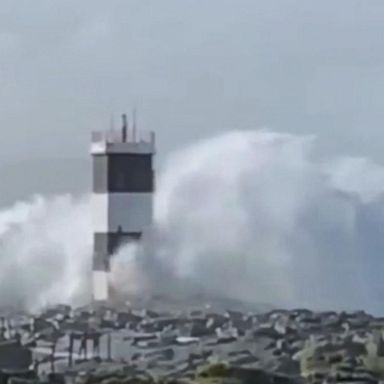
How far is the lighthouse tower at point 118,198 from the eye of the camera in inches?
285

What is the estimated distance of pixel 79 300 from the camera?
728 cm

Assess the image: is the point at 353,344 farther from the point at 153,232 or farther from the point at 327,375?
the point at 153,232

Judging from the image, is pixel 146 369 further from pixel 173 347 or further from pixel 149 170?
pixel 149 170

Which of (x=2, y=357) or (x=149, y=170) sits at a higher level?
(x=149, y=170)

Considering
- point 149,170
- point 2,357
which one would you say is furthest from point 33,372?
point 149,170

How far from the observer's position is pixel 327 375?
6.45m

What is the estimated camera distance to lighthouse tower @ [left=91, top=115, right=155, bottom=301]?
23.8 feet

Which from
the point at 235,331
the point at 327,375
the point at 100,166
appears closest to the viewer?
the point at 327,375

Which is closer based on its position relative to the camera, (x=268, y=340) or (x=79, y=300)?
(x=268, y=340)

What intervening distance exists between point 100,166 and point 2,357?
1150mm

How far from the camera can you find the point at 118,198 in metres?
7.43

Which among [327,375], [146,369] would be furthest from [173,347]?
[327,375]

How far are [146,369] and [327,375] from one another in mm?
703

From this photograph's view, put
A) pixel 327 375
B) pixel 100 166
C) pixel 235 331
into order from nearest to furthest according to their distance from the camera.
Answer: pixel 327 375 < pixel 235 331 < pixel 100 166
